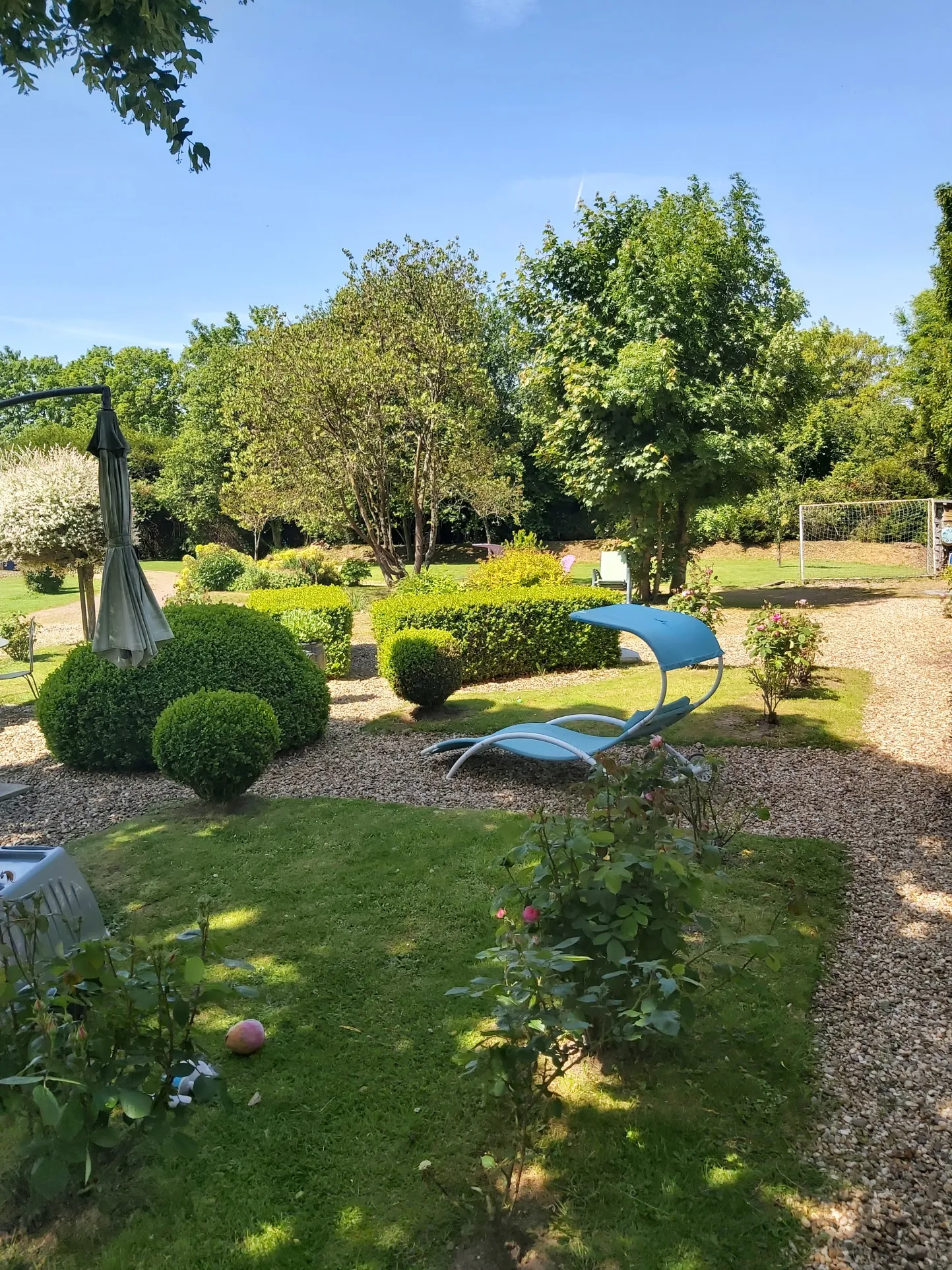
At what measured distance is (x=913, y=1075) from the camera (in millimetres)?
2867

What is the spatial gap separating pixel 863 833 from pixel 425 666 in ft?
14.2

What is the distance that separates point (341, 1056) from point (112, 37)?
15.8 feet

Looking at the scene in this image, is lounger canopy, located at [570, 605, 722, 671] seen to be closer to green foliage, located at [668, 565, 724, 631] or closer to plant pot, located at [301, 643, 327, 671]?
green foliage, located at [668, 565, 724, 631]

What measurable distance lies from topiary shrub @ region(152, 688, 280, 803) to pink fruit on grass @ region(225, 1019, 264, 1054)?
253cm

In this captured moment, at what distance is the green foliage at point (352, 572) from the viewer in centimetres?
2148

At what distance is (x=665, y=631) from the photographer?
591 cm

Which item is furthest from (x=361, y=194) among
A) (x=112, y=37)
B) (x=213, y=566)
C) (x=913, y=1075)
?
(x=213, y=566)

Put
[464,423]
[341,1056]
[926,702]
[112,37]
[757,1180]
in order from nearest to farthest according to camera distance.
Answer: [757,1180], [341,1056], [112,37], [926,702], [464,423]

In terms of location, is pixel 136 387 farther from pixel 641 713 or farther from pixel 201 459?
pixel 641 713

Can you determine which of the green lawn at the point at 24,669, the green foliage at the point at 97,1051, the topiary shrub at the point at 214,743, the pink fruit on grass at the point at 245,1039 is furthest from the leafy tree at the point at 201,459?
the green foliage at the point at 97,1051

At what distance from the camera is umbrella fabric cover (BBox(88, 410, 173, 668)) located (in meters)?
4.83

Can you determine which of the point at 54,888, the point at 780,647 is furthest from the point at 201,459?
the point at 54,888

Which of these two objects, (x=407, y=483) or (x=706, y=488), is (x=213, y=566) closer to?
(x=407, y=483)

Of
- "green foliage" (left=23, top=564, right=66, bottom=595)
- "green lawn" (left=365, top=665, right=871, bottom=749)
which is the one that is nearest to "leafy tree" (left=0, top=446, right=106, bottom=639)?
"green lawn" (left=365, top=665, right=871, bottom=749)
